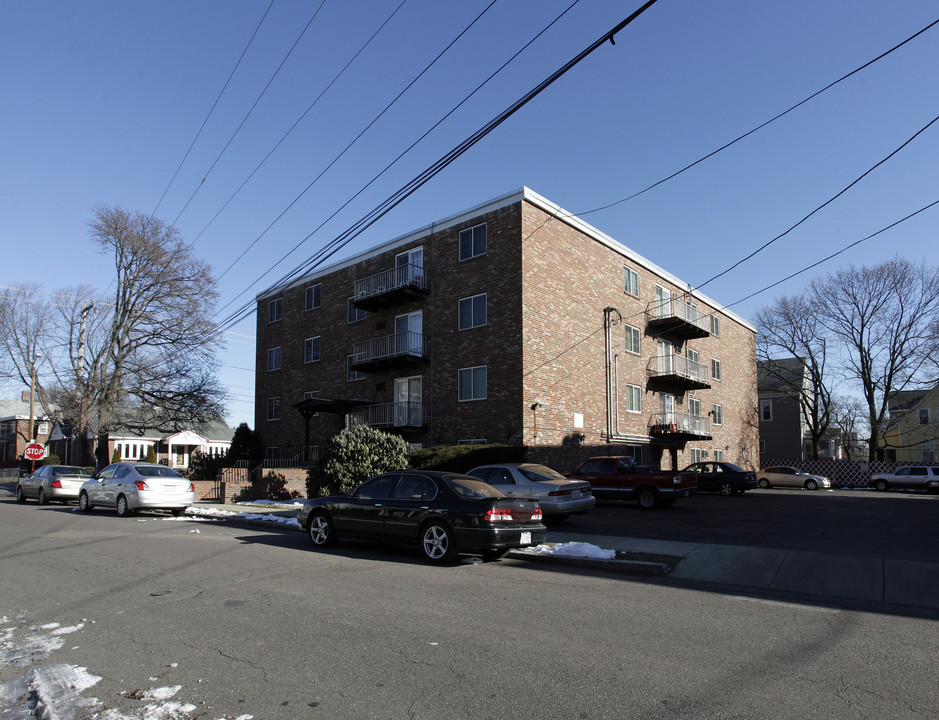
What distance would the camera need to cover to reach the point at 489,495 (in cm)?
1078

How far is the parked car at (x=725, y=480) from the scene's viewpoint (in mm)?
28531

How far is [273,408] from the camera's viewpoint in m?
36.3

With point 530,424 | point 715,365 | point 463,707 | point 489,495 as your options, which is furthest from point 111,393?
point 463,707

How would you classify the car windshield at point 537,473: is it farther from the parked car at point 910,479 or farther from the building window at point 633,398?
the parked car at point 910,479

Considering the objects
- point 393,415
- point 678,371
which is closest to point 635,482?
point 393,415

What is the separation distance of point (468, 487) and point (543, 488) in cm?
467

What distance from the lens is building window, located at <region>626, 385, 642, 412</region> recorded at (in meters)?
29.8

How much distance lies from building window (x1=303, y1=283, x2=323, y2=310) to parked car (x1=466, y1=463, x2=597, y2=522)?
20.7 meters

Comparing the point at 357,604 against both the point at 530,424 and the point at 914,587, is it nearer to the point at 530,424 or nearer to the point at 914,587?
the point at 914,587

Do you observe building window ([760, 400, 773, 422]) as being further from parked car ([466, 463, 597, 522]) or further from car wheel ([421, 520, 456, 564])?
car wheel ([421, 520, 456, 564])

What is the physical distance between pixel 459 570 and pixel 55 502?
21.3m

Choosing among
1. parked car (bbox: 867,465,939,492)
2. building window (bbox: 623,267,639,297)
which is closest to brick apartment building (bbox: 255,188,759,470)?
building window (bbox: 623,267,639,297)

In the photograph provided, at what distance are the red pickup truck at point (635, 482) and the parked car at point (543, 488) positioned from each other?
425 cm

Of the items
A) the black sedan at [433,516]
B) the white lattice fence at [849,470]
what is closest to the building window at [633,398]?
the white lattice fence at [849,470]
